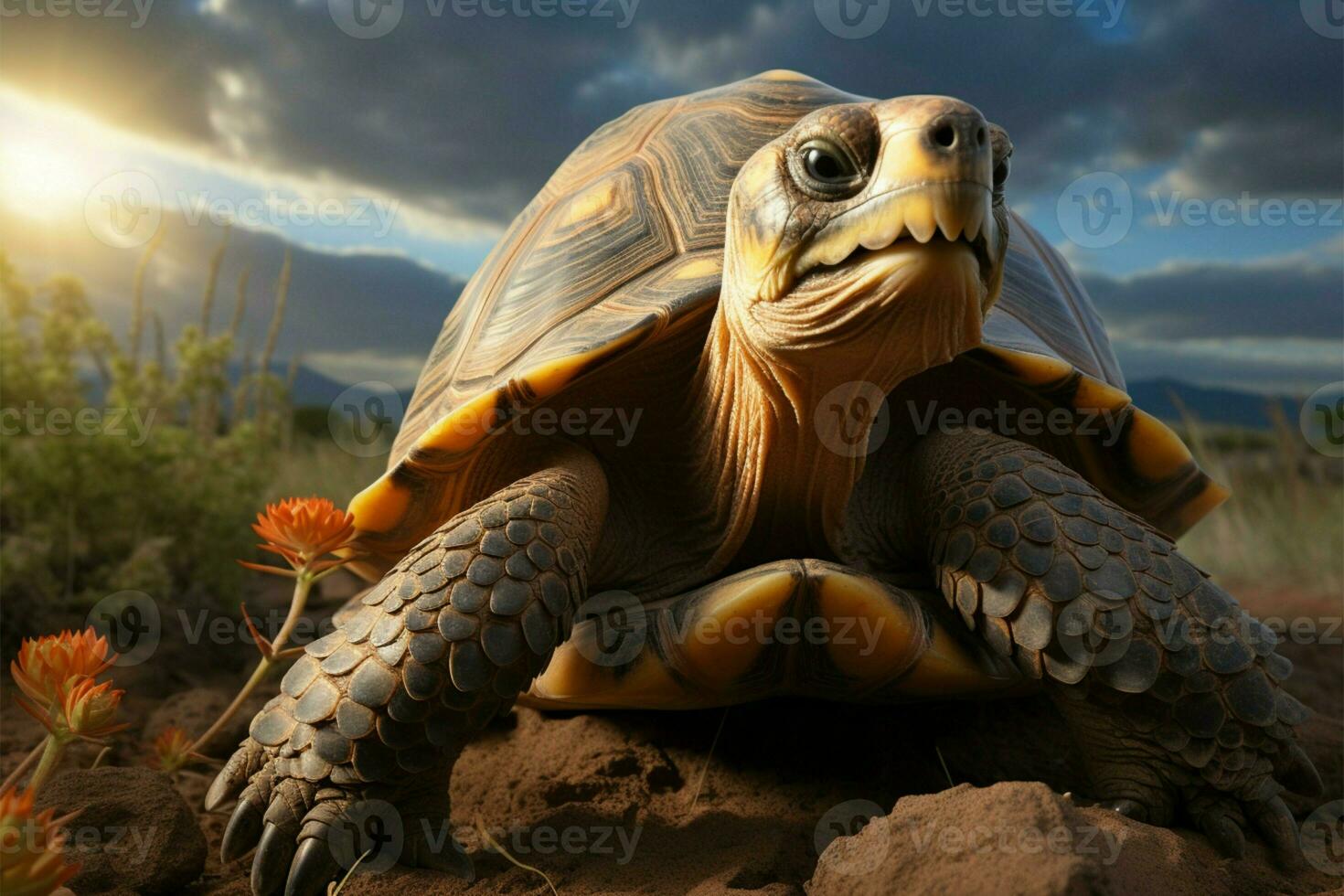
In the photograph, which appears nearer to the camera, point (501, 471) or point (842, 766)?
point (842, 766)

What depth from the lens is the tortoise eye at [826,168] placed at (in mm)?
1587

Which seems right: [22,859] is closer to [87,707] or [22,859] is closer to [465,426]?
[87,707]

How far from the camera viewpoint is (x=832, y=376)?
5.98 feet

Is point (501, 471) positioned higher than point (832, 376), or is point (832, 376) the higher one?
point (832, 376)

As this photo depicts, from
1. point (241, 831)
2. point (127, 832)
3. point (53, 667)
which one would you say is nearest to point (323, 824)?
point (241, 831)

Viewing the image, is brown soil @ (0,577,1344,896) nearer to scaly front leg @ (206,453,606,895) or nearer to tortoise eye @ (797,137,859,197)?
scaly front leg @ (206,453,606,895)

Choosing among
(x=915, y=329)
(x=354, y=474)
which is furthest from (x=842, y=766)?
(x=354, y=474)

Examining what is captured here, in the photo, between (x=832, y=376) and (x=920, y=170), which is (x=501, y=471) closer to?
(x=832, y=376)

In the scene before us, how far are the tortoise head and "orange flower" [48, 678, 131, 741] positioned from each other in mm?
1300

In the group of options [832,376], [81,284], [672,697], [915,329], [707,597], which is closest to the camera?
[915,329]

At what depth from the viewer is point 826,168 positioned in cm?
161

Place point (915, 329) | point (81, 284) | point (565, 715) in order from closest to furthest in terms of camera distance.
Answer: point (915, 329) < point (565, 715) < point (81, 284)

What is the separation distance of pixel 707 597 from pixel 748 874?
0.60m

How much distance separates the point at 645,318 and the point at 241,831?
4.53 ft
